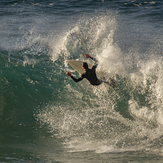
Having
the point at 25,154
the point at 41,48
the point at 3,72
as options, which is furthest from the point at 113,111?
the point at 41,48

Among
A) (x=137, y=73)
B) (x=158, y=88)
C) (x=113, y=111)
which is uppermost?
(x=137, y=73)

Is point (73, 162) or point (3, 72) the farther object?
point (3, 72)

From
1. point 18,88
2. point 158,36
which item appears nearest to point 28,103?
point 18,88

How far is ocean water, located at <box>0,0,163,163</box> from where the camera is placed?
5742 millimetres

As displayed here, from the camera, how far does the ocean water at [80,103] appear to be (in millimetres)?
5742

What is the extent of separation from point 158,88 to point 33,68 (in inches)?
255

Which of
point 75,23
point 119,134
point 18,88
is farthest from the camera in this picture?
point 75,23

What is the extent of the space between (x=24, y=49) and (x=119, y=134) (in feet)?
31.4

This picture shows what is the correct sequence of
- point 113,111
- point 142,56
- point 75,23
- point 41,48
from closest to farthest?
point 113,111, point 142,56, point 41,48, point 75,23

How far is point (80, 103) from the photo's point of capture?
297 inches

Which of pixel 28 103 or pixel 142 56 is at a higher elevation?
pixel 142 56

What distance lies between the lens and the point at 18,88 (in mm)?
8211

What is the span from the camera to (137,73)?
8773mm

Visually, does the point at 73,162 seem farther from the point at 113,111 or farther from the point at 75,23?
the point at 75,23
